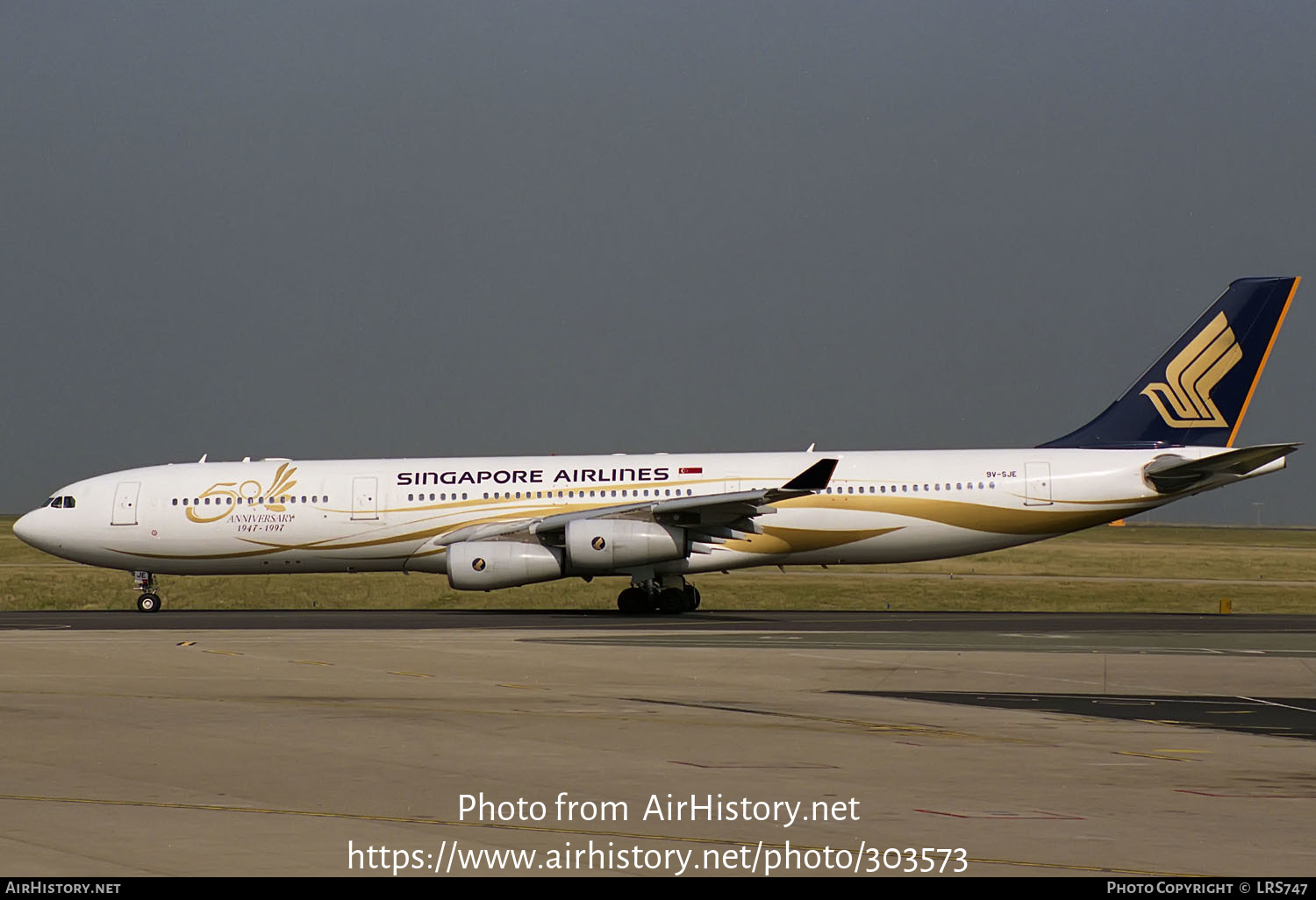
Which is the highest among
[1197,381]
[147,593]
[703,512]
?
[1197,381]

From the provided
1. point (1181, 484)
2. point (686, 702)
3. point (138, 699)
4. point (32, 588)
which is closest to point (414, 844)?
point (686, 702)

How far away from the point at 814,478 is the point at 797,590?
451 inches

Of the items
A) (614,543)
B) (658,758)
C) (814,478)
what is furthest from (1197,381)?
(658,758)

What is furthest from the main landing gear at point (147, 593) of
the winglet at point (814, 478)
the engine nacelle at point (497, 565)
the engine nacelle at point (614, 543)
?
the winglet at point (814, 478)

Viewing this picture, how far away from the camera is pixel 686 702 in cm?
1526

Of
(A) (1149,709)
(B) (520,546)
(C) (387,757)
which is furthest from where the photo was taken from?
(B) (520,546)

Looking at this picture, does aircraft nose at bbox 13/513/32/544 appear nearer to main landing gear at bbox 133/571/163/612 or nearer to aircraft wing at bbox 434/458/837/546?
main landing gear at bbox 133/571/163/612

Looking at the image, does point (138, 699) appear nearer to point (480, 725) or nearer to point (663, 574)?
point (480, 725)

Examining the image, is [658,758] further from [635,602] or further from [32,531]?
[32,531]

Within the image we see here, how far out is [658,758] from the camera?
11406mm

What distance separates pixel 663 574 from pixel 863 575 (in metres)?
17.7

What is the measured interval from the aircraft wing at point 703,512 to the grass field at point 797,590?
5.15m

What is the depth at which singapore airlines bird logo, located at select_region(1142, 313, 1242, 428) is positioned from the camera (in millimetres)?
33969
